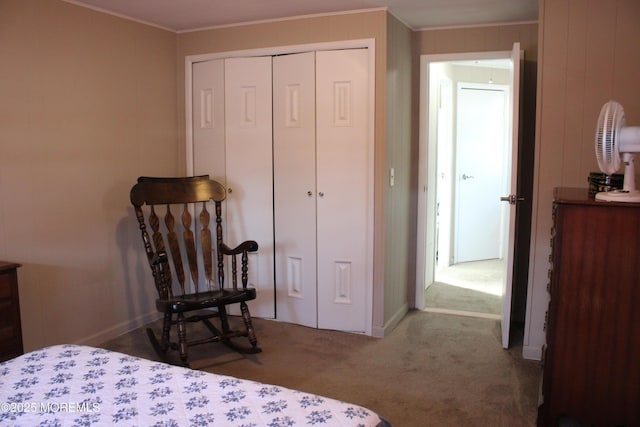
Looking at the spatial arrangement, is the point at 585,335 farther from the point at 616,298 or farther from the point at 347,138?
the point at 347,138

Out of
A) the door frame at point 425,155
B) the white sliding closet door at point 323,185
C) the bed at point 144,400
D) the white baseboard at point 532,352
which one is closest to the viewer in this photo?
the bed at point 144,400

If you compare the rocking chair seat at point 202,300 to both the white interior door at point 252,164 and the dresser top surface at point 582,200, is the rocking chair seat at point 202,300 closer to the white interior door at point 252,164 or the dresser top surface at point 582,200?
the white interior door at point 252,164

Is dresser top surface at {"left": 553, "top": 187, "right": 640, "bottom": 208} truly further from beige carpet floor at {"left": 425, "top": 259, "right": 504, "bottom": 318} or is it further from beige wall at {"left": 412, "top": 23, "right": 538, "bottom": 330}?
beige carpet floor at {"left": 425, "top": 259, "right": 504, "bottom": 318}

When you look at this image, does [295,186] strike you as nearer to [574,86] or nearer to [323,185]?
[323,185]

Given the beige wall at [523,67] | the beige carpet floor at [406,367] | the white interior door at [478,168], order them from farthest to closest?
the white interior door at [478,168]
the beige wall at [523,67]
the beige carpet floor at [406,367]

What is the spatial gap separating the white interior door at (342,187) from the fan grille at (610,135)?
1528 mm

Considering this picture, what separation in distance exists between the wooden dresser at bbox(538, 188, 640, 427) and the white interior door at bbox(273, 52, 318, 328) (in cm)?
176

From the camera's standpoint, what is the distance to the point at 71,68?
3111 mm

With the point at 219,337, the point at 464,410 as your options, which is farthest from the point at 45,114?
the point at 464,410

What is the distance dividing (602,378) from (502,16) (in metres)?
2.42

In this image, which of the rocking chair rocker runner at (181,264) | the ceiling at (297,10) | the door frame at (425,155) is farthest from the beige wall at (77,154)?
the door frame at (425,155)

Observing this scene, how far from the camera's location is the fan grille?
214 cm

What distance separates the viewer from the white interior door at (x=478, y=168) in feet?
18.3

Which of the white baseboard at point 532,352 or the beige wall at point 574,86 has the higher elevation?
the beige wall at point 574,86
